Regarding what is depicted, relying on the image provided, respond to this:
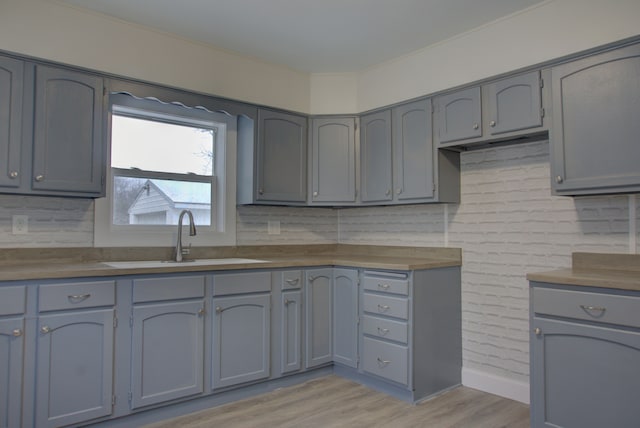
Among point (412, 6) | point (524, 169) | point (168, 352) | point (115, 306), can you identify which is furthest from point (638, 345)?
point (115, 306)

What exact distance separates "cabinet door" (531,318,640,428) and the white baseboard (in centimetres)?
65

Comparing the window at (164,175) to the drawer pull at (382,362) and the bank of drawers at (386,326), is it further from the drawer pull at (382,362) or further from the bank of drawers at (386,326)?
the drawer pull at (382,362)

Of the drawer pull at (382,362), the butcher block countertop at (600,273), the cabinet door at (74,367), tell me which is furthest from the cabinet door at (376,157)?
the cabinet door at (74,367)

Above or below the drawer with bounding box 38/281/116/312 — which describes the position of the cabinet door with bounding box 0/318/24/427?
below

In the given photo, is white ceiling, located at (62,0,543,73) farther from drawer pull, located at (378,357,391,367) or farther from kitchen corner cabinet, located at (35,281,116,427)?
drawer pull, located at (378,357,391,367)

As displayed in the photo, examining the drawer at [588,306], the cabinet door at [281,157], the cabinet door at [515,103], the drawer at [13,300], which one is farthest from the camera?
the cabinet door at [281,157]

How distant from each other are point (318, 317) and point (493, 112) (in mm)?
1892

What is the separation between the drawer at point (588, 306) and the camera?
6.44ft

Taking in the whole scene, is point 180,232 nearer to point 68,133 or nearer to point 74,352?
point 68,133

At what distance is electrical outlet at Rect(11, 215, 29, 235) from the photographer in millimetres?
2637

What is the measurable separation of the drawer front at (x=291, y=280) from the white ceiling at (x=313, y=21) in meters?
1.69

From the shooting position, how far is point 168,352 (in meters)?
2.62

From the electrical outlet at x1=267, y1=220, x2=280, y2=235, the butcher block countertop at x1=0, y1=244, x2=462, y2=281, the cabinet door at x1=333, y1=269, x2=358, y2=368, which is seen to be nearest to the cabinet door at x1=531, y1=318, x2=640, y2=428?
the butcher block countertop at x1=0, y1=244, x2=462, y2=281

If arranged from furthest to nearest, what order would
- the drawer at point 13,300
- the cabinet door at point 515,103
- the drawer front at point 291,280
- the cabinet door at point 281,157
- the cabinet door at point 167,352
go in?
the cabinet door at point 281,157
the drawer front at point 291,280
the cabinet door at point 515,103
the cabinet door at point 167,352
the drawer at point 13,300
